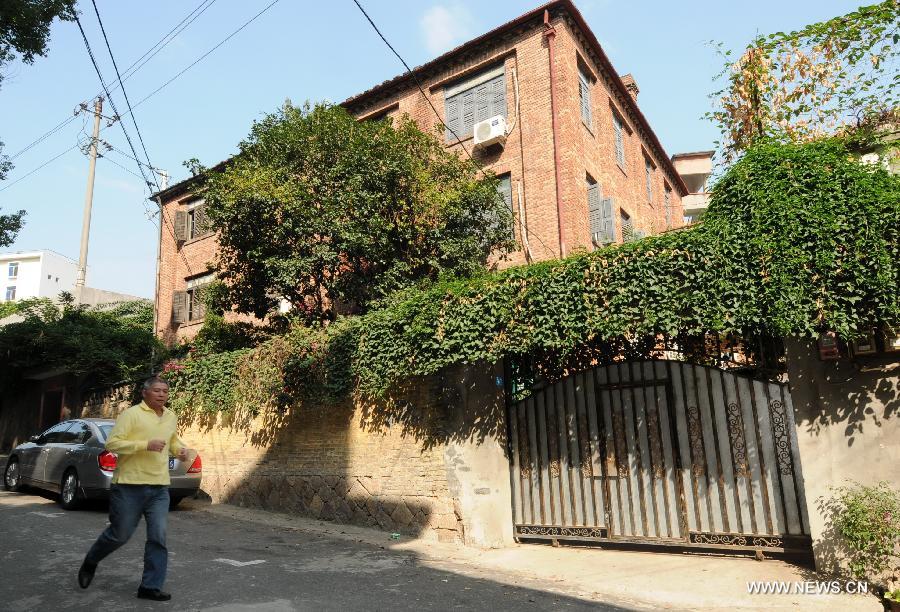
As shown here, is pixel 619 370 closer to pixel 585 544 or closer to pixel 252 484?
pixel 585 544

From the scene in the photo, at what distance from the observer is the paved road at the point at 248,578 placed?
16.0ft

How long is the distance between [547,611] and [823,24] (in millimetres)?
7968

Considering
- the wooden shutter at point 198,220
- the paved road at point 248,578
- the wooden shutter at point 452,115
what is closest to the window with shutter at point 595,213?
the wooden shutter at point 452,115

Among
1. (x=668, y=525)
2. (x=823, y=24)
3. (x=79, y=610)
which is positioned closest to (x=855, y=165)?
(x=823, y=24)

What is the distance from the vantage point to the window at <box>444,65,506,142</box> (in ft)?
52.2

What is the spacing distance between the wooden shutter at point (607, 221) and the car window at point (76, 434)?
39.0 ft

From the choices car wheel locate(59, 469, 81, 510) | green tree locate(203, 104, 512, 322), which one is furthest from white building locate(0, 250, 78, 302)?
car wheel locate(59, 469, 81, 510)

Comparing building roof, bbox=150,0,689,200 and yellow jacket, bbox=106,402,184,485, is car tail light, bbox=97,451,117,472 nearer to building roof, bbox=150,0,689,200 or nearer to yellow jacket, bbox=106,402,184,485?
yellow jacket, bbox=106,402,184,485

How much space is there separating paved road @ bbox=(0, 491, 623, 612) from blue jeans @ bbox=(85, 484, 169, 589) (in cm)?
27

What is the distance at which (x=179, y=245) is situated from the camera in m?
22.4

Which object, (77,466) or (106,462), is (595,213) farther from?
(77,466)

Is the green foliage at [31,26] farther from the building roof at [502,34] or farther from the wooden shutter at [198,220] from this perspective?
the wooden shutter at [198,220]

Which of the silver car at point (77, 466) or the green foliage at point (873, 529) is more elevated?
the silver car at point (77, 466)

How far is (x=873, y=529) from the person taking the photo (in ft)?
17.1
